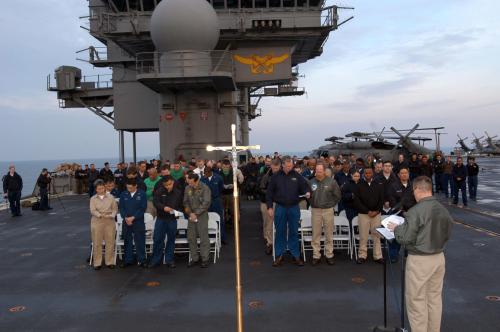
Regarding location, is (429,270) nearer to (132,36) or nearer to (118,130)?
(132,36)

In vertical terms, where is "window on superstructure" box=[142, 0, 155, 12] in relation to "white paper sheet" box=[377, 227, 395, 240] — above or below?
above

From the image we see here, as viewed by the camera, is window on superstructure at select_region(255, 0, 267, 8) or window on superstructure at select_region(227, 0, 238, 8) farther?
window on superstructure at select_region(227, 0, 238, 8)

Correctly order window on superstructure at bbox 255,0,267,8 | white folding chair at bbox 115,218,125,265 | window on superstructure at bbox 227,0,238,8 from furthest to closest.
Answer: window on superstructure at bbox 227,0,238,8, window on superstructure at bbox 255,0,267,8, white folding chair at bbox 115,218,125,265

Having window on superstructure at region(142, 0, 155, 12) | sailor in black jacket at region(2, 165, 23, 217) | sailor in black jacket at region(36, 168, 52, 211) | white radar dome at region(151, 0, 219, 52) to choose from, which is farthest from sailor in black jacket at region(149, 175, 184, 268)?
window on superstructure at region(142, 0, 155, 12)

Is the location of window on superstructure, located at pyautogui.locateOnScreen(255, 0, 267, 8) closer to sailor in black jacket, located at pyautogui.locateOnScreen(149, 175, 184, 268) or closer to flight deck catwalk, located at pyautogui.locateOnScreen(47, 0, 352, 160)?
flight deck catwalk, located at pyautogui.locateOnScreen(47, 0, 352, 160)

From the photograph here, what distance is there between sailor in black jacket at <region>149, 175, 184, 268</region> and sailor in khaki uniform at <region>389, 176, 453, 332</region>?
494 cm

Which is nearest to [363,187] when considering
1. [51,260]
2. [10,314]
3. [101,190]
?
[101,190]

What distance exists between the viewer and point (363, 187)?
7969 millimetres

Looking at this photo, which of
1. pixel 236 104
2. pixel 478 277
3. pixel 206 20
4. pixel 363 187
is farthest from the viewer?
pixel 236 104

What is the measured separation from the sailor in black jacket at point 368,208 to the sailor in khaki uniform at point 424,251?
369cm

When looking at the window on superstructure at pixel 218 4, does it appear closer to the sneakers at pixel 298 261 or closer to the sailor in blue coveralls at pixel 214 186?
the sailor in blue coveralls at pixel 214 186

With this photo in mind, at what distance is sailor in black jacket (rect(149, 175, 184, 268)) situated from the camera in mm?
8047

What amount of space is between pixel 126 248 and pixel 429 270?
600cm

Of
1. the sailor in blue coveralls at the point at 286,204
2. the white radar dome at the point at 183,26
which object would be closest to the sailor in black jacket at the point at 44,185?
the white radar dome at the point at 183,26
